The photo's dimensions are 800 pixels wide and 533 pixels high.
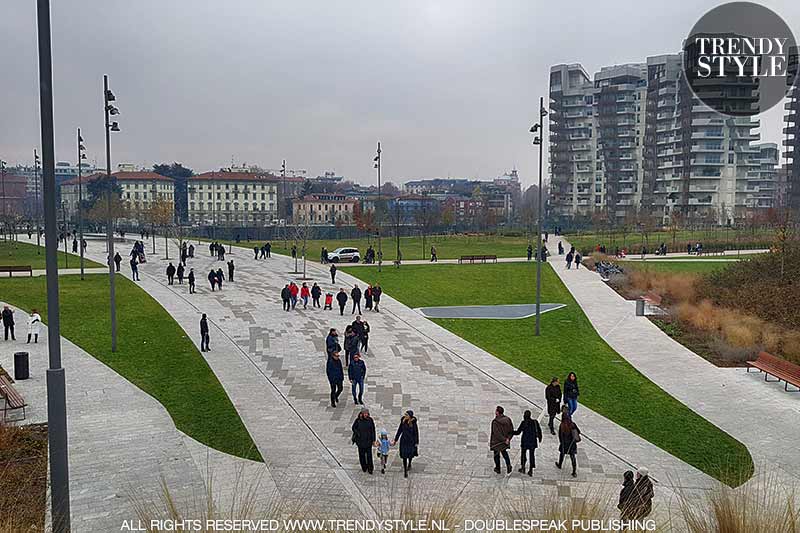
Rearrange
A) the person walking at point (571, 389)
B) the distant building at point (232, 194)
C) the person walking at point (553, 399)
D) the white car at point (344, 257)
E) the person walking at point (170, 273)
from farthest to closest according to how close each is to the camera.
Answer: the distant building at point (232, 194), the white car at point (344, 257), the person walking at point (170, 273), the person walking at point (571, 389), the person walking at point (553, 399)

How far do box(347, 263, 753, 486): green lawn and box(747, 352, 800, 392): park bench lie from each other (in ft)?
9.89

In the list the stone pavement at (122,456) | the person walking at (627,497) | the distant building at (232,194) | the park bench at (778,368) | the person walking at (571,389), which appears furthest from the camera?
the distant building at (232,194)

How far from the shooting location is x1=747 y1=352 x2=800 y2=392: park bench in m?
16.5

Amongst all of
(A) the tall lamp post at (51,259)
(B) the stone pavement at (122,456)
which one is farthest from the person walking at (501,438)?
(A) the tall lamp post at (51,259)

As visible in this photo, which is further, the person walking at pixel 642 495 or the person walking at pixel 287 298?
the person walking at pixel 287 298

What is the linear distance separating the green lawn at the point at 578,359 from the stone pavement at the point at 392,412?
23.2 inches

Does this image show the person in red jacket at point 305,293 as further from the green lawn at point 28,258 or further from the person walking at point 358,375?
the green lawn at point 28,258

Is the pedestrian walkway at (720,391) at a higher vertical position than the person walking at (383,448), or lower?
lower

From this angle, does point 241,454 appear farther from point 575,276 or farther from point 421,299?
point 575,276

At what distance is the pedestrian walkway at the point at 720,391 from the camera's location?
12.9 metres

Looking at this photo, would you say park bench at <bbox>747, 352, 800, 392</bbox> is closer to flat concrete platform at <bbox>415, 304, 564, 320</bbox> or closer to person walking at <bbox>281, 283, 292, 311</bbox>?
flat concrete platform at <bbox>415, 304, 564, 320</bbox>

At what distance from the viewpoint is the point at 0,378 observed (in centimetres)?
1527

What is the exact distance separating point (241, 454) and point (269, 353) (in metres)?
8.25

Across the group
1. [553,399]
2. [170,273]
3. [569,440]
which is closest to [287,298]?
[170,273]
